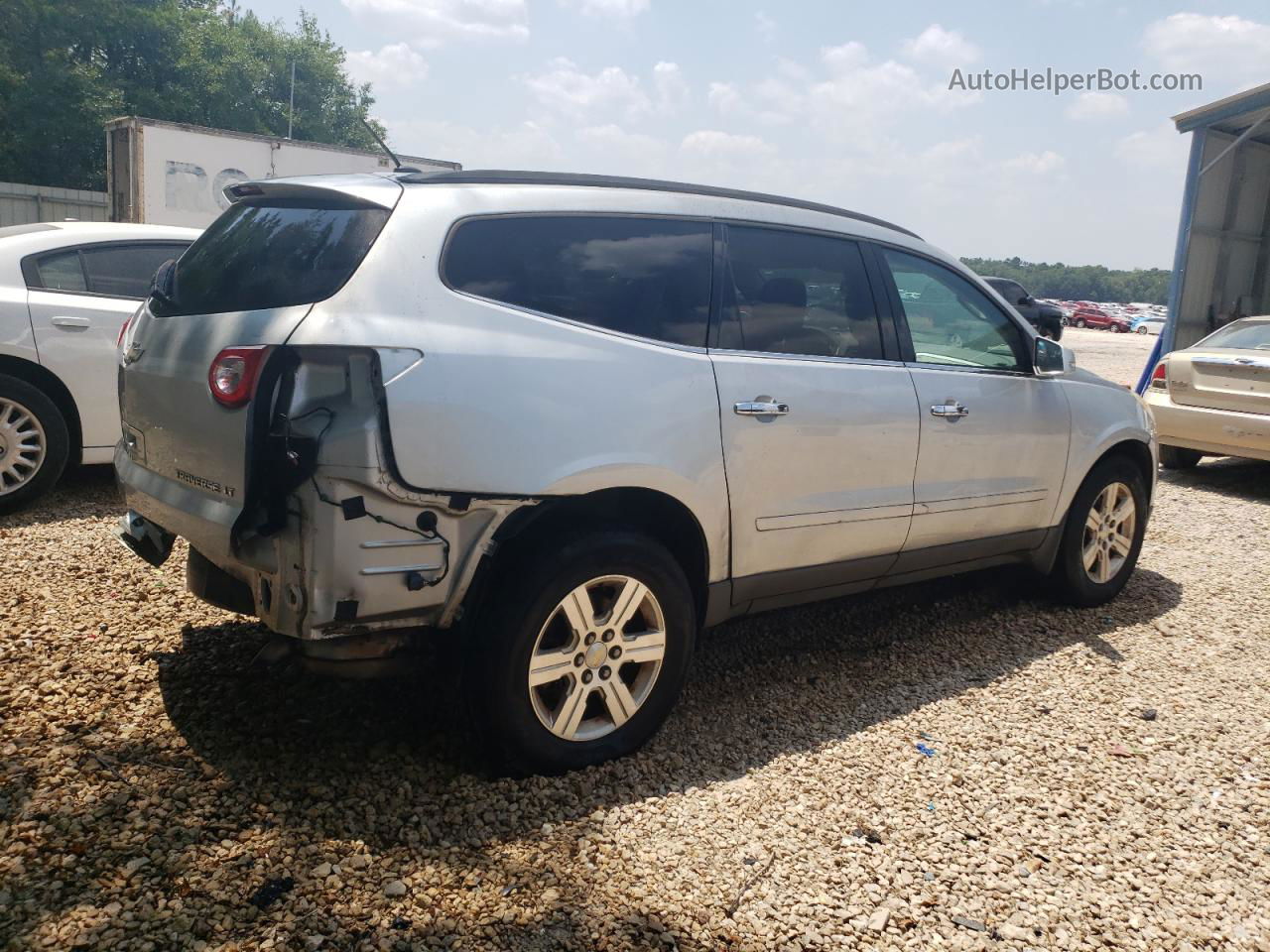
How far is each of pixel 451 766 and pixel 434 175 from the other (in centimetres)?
190

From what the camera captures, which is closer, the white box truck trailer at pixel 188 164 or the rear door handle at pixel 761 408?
the rear door handle at pixel 761 408

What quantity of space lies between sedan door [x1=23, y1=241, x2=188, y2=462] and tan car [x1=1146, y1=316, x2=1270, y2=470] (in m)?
8.52

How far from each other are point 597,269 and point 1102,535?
332 centimetres

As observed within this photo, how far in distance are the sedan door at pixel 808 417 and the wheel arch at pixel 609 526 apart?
16cm

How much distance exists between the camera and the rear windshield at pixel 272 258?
282cm

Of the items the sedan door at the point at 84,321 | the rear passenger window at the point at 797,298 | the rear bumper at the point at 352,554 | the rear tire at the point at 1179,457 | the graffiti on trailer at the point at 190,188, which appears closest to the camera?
the rear bumper at the point at 352,554

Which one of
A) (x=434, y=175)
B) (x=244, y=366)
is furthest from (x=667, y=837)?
(x=434, y=175)

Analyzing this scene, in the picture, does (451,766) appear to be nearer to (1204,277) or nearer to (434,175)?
(434,175)

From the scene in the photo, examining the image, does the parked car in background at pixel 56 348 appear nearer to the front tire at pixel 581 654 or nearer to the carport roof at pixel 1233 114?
the front tire at pixel 581 654

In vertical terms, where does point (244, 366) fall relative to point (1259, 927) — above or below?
above

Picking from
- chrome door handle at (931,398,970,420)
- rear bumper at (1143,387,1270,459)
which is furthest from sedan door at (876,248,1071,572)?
rear bumper at (1143,387,1270,459)

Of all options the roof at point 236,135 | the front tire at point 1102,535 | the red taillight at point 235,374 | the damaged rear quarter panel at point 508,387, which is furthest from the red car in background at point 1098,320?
the red taillight at point 235,374

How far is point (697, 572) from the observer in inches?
135

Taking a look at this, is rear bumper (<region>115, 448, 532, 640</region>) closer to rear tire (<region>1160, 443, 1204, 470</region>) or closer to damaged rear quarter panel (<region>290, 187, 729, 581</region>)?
damaged rear quarter panel (<region>290, 187, 729, 581</region>)
